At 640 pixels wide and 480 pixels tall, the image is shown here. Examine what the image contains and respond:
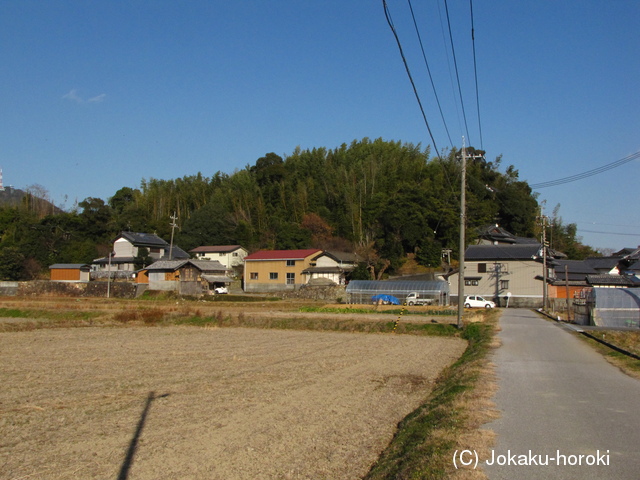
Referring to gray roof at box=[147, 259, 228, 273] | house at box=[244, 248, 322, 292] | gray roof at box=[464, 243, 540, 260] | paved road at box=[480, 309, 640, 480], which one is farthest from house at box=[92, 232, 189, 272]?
paved road at box=[480, 309, 640, 480]

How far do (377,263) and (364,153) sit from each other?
19.5 metres

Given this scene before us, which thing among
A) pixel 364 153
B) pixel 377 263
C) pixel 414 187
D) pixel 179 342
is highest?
pixel 364 153

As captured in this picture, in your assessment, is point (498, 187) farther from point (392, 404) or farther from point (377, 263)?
point (392, 404)

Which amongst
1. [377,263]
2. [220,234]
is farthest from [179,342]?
[220,234]

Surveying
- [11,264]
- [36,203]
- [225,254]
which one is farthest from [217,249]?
[36,203]

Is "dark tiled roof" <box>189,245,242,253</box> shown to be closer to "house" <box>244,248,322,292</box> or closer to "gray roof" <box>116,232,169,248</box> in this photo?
"gray roof" <box>116,232,169,248</box>

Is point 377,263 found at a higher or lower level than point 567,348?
higher

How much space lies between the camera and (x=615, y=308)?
923 inches

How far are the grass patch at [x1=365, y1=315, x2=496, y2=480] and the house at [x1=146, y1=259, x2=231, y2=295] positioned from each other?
3988 centimetres

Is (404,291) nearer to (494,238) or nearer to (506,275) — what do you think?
(506,275)

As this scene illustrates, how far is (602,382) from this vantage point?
923 centimetres

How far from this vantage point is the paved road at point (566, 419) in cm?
467

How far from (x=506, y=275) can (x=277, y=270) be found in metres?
20.6

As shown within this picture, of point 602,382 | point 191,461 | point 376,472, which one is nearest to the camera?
point 376,472
